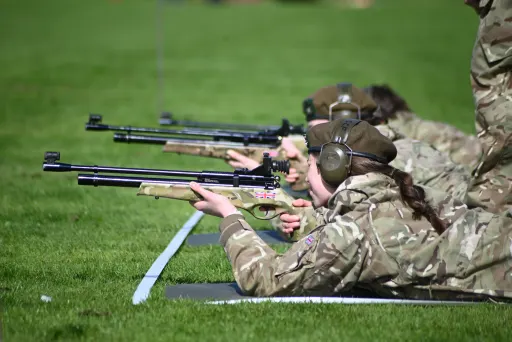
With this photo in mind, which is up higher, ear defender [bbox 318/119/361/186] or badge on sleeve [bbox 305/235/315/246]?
ear defender [bbox 318/119/361/186]

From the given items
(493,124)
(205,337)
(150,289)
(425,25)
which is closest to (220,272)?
(150,289)

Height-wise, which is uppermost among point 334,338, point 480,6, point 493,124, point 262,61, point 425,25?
point 425,25

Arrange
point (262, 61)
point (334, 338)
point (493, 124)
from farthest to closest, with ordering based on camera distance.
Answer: point (262, 61) < point (493, 124) < point (334, 338)

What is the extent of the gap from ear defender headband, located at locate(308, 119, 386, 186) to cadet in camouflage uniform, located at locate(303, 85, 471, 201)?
309 centimetres

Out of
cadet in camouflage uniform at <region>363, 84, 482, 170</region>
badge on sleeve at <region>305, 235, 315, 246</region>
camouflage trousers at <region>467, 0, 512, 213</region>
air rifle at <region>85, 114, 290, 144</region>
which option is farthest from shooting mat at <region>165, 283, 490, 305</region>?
cadet in camouflage uniform at <region>363, 84, 482, 170</region>

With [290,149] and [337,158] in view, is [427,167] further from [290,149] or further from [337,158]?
[337,158]

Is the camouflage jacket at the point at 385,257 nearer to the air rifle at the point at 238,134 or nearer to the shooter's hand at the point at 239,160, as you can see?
the shooter's hand at the point at 239,160

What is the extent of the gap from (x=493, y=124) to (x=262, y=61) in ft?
104

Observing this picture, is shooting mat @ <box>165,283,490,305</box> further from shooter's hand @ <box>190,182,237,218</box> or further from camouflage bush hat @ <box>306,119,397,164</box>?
camouflage bush hat @ <box>306,119,397,164</box>

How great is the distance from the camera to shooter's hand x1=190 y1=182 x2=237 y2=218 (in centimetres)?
726

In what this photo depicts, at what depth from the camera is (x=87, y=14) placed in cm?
5531

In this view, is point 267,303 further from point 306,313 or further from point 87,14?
point 87,14

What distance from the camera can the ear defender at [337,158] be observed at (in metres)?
6.80

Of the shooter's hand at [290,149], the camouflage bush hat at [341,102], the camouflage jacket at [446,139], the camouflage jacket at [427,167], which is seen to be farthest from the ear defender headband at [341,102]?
the camouflage jacket at [446,139]
